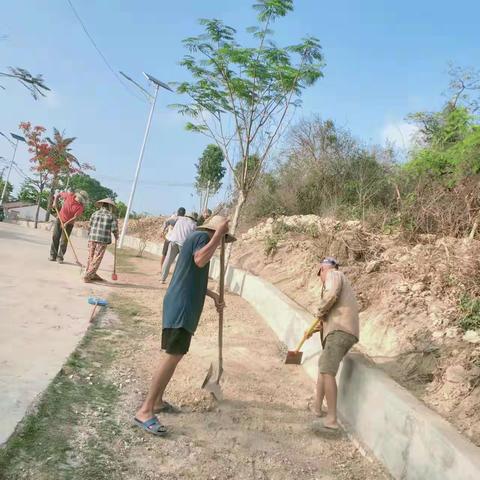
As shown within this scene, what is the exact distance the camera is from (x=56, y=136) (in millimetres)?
38750

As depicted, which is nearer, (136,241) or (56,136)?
(136,241)

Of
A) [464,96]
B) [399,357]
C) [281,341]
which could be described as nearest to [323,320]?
[399,357]

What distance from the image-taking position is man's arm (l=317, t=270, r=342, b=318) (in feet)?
16.1

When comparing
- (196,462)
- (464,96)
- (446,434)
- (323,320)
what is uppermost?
(464,96)

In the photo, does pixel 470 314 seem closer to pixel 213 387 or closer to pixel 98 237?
pixel 213 387

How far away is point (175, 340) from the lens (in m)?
4.09

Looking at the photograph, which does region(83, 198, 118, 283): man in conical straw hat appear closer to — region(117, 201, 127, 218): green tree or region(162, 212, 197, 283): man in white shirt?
region(162, 212, 197, 283): man in white shirt

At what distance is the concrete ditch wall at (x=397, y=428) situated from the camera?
3.37 meters

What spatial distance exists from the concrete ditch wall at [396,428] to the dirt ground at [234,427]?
0.19m

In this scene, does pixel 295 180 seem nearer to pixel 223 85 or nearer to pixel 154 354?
pixel 223 85

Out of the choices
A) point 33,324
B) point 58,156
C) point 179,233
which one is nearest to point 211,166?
point 58,156

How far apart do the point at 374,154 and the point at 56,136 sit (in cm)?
2782

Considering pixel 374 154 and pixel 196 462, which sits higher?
pixel 374 154

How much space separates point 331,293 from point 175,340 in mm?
1580
